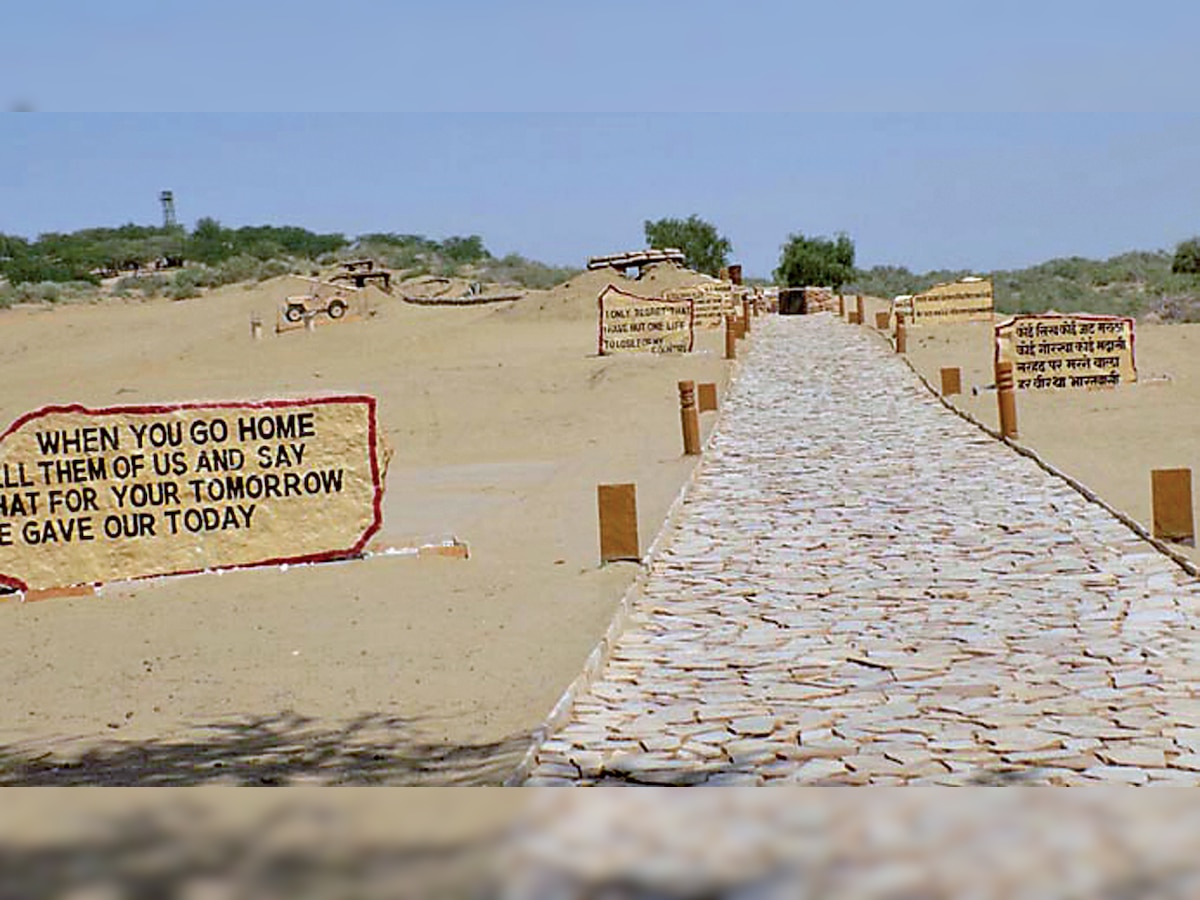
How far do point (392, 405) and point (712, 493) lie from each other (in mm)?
16003

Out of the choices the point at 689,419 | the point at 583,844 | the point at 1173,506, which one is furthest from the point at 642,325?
the point at 583,844

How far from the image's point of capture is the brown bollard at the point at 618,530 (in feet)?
38.5

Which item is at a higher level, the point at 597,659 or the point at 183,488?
the point at 183,488

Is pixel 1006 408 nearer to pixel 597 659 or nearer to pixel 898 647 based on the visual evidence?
pixel 898 647

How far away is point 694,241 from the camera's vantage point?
103m

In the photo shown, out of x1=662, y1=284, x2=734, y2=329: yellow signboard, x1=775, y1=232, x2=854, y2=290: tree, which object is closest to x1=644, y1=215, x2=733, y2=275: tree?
x1=775, y1=232, x2=854, y2=290: tree

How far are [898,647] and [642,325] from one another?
2815 cm

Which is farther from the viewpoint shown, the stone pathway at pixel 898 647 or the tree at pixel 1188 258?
the tree at pixel 1188 258

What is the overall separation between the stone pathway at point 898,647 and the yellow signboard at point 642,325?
19.7 metres

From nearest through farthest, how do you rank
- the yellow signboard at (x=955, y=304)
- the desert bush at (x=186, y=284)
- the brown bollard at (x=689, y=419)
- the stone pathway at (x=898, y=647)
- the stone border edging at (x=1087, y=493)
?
the stone pathway at (x=898, y=647) → the stone border edging at (x=1087, y=493) → the brown bollard at (x=689, y=419) → the yellow signboard at (x=955, y=304) → the desert bush at (x=186, y=284)

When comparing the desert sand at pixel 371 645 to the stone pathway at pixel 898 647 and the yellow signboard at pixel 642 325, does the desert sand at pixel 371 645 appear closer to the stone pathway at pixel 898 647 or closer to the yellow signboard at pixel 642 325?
the stone pathway at pixel 898 647

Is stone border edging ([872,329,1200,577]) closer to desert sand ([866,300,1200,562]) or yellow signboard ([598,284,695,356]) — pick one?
desert sand ([866,300,1200,562])

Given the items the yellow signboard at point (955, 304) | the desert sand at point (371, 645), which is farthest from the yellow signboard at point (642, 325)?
the desert sand at point (371, 645)

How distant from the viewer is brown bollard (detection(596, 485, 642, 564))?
1173 cm
